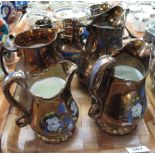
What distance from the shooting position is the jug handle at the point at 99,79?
1.35ft

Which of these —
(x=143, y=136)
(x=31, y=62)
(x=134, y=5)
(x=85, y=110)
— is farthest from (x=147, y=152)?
(x=134, y=5)

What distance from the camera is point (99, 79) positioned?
1.44 ft

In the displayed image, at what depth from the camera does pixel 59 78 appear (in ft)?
1.64

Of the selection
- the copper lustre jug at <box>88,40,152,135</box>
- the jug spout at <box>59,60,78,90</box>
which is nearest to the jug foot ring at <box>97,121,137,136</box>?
the copper lustre jug at <box>88,40,152,135</box>

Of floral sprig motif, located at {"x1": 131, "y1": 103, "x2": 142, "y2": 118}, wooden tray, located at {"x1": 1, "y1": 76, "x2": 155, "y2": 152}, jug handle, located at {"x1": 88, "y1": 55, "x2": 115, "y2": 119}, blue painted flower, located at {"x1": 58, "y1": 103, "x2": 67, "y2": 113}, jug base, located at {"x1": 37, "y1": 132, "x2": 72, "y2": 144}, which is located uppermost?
jug handle, located at {"x1": 88, "y1": 55, "x2": 115, "y2": 119}

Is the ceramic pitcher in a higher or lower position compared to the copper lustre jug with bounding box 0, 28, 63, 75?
lower

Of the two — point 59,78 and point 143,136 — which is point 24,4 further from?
point 143,136

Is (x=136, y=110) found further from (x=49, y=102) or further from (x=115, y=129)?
(x=49, y=102)

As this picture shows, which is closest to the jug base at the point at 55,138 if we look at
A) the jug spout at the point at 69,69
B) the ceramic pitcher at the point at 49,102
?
the ceramic pitcher at the point at 49,102

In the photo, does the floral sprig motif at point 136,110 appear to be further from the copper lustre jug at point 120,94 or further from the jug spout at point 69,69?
the jug spout at point 69,69

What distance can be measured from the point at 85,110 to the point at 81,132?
0.23 ft

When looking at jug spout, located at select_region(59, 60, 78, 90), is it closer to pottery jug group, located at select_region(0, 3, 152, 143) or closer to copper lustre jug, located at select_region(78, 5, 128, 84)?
pottery jug group, located at select_region(0, 3, 152, 143)

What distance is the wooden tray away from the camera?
0.48 m

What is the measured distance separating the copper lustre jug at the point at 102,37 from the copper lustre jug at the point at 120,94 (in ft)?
0.16
